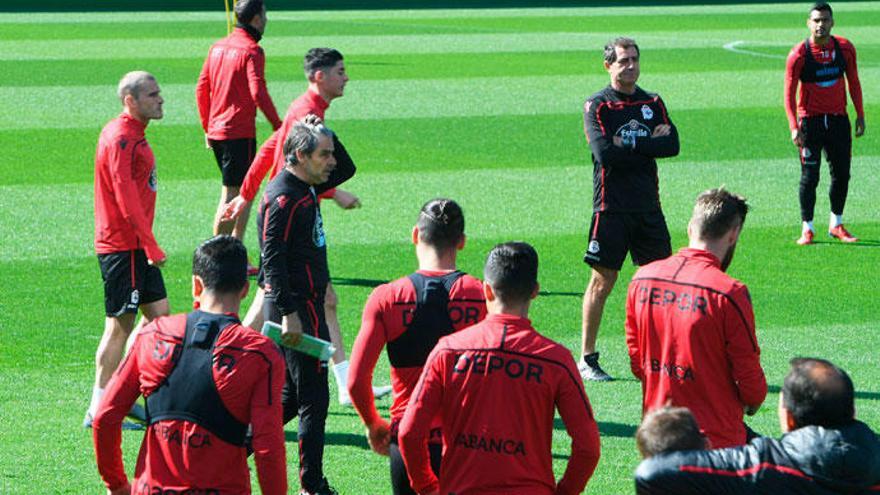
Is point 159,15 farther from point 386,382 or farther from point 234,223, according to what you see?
point 386,382

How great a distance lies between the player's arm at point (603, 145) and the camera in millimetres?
9398

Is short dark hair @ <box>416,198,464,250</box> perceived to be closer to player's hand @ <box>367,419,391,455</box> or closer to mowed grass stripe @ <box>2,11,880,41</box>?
player's hand @ <box>367,419,391,455</box>

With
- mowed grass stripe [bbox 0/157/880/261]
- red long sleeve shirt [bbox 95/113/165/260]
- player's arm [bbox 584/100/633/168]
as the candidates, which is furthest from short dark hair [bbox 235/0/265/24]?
red long sleeve shirt [bbox 95/113/165/260]

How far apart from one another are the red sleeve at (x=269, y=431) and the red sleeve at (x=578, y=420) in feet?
3.21

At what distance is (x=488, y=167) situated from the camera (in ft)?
56.2

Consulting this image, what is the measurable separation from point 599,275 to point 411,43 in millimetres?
22868

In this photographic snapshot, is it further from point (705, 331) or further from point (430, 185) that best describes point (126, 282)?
point (430, 185)

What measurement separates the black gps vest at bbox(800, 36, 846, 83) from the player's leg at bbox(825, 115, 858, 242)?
15.4 inches

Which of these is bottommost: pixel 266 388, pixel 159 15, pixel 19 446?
pixel 19 446

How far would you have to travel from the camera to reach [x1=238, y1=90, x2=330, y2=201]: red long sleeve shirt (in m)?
9.14

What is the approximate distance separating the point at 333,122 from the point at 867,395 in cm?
1231

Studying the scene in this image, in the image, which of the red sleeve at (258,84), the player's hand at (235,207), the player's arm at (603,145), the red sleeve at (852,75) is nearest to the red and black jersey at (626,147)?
the player's arm at (603,145)

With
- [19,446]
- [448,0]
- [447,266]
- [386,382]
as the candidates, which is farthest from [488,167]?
[448,0]

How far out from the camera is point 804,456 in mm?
4277
